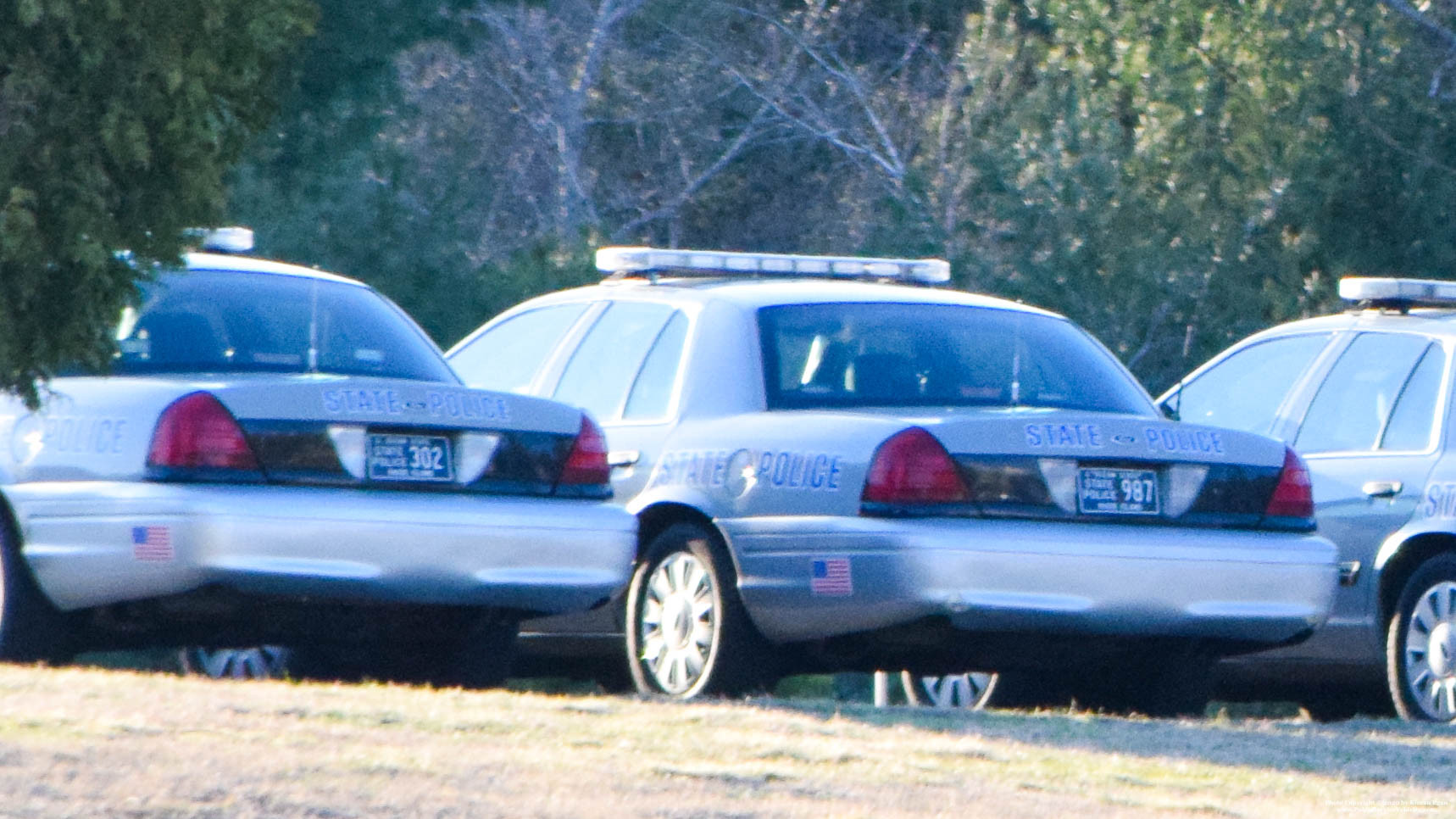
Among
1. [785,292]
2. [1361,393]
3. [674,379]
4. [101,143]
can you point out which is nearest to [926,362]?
[785,292]

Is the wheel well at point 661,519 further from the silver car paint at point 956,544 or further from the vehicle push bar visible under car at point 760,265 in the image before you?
the vehicle push bar visible under car at point 760,265

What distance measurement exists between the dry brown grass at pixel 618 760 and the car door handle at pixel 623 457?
144 cm

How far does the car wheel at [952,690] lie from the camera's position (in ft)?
30.8

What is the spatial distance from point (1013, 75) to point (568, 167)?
5.39 m

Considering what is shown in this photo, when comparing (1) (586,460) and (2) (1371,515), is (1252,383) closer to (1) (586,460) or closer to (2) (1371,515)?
(2) (1371,515)

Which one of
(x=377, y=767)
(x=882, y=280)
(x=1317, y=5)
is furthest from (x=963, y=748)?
(x=1317, y=5)

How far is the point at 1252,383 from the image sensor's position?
33.2 ft

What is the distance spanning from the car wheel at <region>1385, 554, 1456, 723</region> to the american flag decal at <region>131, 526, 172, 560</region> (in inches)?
165

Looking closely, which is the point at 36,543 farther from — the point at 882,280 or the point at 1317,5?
the point at 1317,5

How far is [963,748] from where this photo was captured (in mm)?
6570

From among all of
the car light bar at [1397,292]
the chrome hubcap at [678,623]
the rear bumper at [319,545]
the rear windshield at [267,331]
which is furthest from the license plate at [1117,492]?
the rear windshield at [267,331]

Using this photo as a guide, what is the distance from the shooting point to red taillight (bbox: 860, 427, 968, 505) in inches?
297

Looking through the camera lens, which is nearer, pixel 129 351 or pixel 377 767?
pixel 377 767

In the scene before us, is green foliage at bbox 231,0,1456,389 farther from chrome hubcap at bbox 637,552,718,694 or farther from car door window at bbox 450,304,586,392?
chrome hubcap at bbox 637,552,718,694
